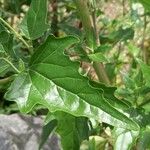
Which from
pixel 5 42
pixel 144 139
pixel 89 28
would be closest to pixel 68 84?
pixel 5 42

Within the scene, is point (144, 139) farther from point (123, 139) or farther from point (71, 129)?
point (71, 129)

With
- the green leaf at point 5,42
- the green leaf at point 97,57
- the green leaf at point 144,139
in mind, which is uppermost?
the green leaf at point 5,42

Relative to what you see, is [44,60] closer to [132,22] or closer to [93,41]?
[93,41]

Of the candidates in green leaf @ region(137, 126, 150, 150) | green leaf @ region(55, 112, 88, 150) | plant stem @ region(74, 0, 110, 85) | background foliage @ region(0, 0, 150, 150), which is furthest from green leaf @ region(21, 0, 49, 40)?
green leaf @ region(137, 126, 150, 150)

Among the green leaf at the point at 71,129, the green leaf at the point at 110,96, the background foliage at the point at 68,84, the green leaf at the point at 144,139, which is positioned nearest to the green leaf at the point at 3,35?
the background foliage at the point at 68,84

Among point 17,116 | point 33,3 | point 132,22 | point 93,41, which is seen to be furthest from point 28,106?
point 17,116

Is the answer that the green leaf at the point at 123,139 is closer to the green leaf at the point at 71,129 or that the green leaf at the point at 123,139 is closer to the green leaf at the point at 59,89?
the green leaf at the point at 71,129

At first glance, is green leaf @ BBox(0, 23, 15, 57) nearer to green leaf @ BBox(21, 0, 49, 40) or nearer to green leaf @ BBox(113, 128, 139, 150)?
green leaf @ BBox(21, 0, 49, 40)
